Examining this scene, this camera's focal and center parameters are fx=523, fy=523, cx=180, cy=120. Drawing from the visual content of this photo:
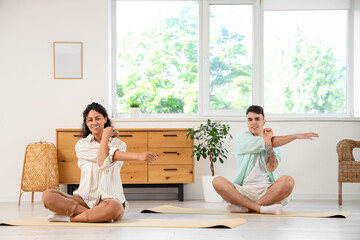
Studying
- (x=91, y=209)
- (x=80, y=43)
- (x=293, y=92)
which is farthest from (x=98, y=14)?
(x=91, y=209)

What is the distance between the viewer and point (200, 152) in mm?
5691

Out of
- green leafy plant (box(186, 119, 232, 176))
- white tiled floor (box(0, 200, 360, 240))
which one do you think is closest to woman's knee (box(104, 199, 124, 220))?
white tiled floor (box(0, 200, 360, 240))

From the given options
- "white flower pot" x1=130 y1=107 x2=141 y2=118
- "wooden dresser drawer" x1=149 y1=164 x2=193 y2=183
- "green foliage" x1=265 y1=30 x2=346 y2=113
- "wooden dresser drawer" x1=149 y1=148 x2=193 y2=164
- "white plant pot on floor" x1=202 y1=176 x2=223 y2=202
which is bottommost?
"white plant pot on floor" x1=202 y1=176 x2=223 y2=202

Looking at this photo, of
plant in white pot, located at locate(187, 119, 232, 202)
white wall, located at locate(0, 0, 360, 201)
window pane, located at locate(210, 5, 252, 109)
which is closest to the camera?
plant in white pot, located at locate(187, 119, 232, 202)

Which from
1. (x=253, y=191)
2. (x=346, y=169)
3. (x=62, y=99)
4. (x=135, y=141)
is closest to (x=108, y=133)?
(x=253, y=191)

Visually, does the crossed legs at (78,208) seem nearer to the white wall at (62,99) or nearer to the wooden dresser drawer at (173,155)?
the wooden dresser drawer at (173,155)

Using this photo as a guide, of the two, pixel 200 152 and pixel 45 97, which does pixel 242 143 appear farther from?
pixel 45 97

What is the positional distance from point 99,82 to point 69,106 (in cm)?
45

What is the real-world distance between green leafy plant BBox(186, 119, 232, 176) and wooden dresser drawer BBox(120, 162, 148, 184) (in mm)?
572

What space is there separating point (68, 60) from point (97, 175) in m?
2.78

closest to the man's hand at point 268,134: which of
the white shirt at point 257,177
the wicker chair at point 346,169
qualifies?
the white shirt at point 257,177

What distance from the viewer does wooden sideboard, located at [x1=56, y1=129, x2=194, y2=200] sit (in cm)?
570

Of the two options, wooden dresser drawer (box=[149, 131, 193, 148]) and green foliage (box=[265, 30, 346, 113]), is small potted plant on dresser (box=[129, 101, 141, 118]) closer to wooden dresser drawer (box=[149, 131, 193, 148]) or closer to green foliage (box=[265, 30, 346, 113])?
wooden dresser drawer (box=[149, 131, 193, 148])

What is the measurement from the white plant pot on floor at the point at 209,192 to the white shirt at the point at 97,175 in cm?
210
